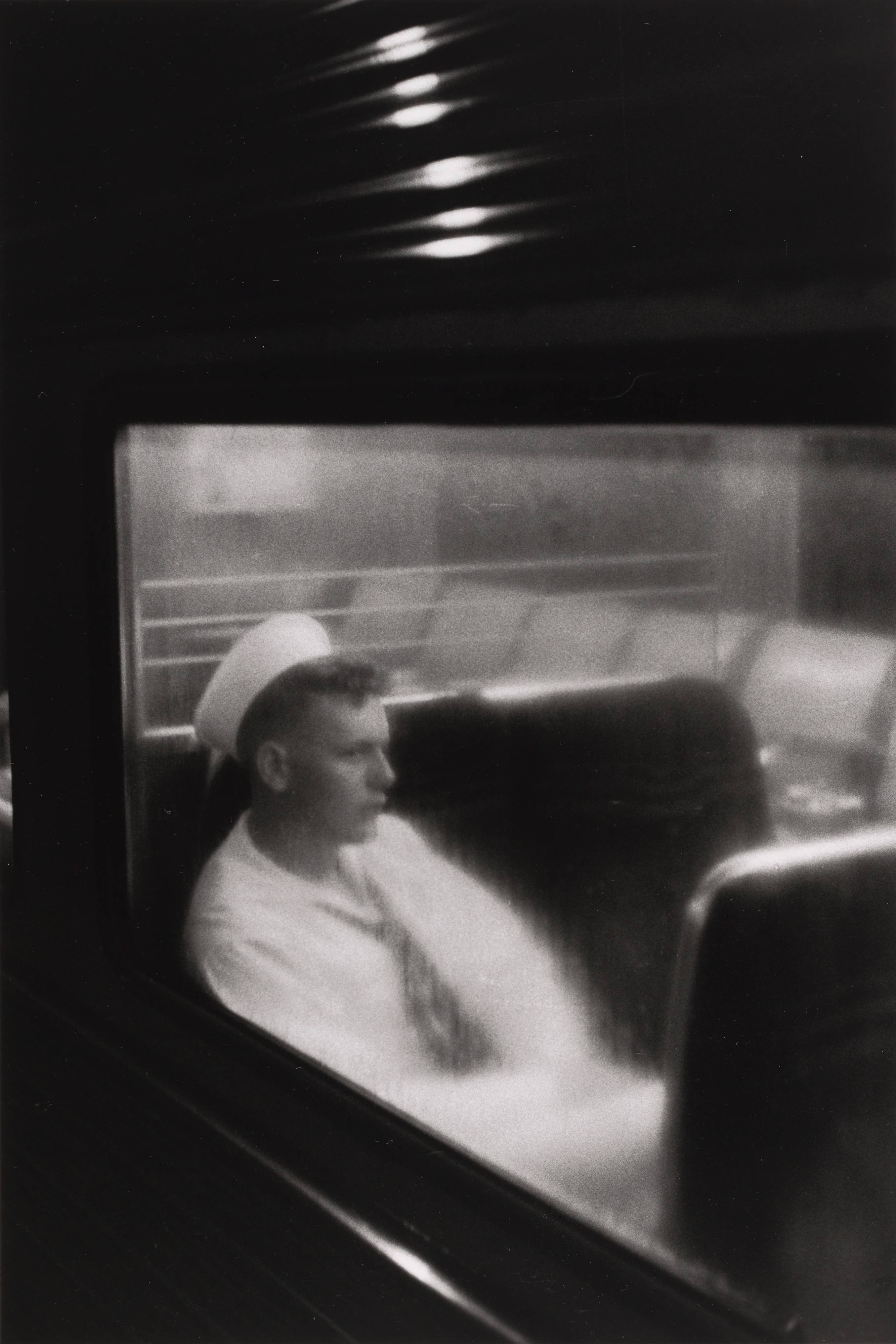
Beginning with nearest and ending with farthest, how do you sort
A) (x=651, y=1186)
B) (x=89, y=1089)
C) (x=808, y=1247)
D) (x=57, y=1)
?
(x=808, y=1247)
(x=651, y=1186)
(x=57, y=1)
(x=89, y=1089)

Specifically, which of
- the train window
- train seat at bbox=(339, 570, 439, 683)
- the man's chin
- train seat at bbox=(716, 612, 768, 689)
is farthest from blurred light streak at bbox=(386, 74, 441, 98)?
the man's chin

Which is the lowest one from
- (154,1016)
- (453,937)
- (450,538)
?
(154,1016)

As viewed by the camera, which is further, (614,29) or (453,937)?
(453,937)

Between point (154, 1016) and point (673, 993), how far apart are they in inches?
33.1

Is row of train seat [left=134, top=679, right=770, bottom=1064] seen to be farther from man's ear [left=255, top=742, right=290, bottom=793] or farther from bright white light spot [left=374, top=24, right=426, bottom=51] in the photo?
bright white light spot [left=374, top=24, right=426, bottom=51]

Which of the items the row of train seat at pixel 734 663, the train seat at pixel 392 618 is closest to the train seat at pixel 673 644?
the row of train seat at pixel 734 663

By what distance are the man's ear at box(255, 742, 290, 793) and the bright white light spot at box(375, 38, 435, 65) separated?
623 mm

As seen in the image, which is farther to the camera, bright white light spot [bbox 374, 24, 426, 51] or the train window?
bright white light spot [bbox 374, 24, 426, 51]

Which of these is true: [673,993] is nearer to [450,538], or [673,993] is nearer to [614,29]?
[450,538]

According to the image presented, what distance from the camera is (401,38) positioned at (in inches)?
52.7

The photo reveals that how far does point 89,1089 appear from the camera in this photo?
199cm

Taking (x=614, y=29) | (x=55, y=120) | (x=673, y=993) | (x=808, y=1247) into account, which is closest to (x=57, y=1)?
(x=55, y=120)

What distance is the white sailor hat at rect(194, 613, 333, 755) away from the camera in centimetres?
152

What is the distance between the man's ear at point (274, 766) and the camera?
1635mm
